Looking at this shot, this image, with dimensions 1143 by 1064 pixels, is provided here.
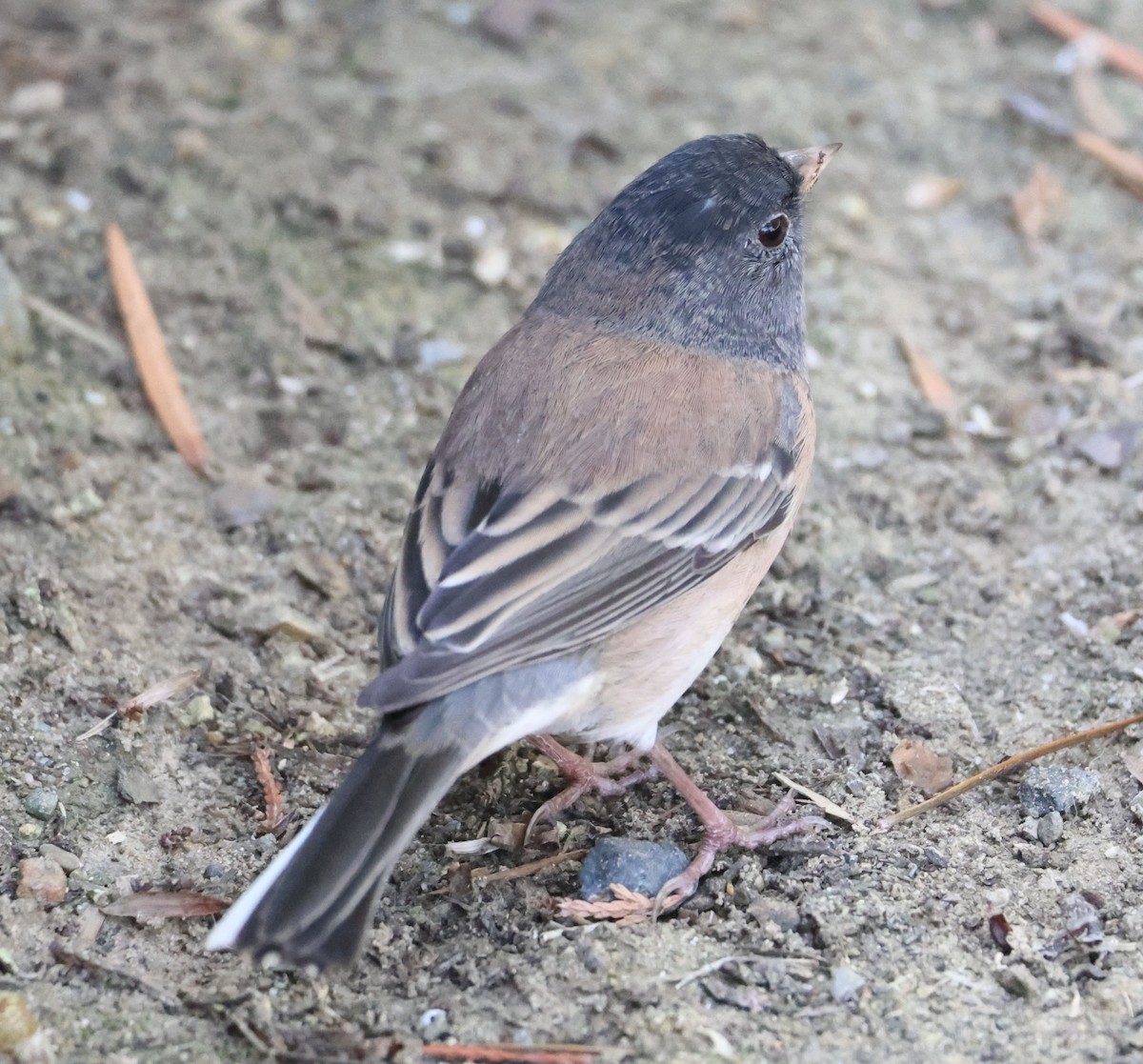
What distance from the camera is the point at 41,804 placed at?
3.02 meters

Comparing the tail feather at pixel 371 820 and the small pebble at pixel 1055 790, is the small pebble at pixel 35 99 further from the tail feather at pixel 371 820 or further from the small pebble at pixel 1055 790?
the small pebble at pixel 1055 790

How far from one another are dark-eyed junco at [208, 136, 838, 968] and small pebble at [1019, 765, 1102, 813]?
1.83 ft

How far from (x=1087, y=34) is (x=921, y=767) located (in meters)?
3.87

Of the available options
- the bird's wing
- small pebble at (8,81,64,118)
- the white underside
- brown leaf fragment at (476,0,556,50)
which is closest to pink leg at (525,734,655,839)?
the bird's wing

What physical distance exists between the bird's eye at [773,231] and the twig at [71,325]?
194 centimetres

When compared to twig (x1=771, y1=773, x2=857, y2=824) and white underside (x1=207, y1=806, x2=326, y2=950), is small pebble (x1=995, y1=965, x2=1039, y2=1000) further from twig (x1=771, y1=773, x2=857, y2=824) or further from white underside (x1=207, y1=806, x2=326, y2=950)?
white underside (x1=207, y1=806, x2=326, y2=950)

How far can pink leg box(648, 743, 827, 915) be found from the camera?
2.96m

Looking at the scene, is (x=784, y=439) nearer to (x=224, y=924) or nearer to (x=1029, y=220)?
(x=224, y=924)

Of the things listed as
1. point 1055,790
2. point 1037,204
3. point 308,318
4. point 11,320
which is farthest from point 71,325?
point 1037,204

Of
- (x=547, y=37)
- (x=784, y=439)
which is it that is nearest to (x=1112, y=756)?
(x=784, y=439)

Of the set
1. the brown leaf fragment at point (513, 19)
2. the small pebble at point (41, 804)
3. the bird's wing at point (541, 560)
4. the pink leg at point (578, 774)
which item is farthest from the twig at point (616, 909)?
the brown leaf fragment at point (513, 19)

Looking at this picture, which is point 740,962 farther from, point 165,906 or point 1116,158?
point 1116,158

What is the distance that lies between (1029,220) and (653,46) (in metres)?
1.66

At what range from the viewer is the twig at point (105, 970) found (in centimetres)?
268
